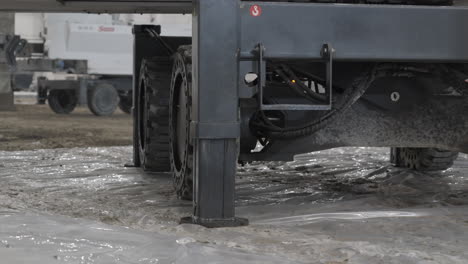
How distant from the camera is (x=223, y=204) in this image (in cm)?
358

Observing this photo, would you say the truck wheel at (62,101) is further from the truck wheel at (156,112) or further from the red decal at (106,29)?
the truck wheel at (156,112)

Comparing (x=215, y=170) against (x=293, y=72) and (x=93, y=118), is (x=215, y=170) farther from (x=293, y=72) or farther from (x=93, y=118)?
(x=93, y=118)

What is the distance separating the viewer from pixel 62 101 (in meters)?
15.2

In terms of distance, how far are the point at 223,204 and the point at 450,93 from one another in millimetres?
1366

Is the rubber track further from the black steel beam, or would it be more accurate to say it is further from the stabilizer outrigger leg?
the black steel beam

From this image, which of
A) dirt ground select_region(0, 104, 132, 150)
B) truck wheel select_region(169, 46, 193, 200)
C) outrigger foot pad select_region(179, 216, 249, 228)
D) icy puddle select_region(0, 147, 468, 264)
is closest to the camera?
icy puddle select_region(0, 147, 468, 264)

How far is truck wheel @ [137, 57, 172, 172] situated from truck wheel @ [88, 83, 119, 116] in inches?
350

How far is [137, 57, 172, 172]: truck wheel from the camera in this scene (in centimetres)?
552

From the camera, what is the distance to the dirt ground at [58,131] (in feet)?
27.8

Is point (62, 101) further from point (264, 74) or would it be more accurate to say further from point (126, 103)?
point (264, 74)

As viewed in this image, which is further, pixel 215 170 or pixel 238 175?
pixel 238 175

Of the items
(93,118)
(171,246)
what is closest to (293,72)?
(171,246)

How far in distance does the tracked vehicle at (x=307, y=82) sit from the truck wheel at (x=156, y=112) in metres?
0.95

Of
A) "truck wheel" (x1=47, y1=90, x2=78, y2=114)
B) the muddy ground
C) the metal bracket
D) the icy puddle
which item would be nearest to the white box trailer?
"truck wheel" (x1=47, y1=90, x2=78, y2=114)
